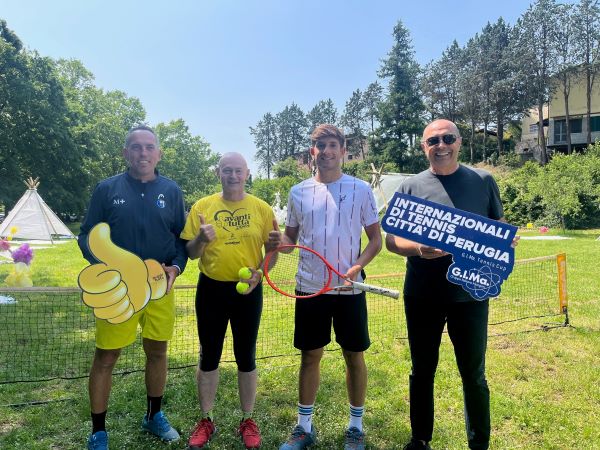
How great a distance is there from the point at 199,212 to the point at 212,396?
4.96 ft

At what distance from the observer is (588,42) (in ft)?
135

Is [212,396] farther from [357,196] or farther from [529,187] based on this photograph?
[529,187]

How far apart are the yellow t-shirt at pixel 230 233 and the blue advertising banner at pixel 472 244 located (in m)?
1.27

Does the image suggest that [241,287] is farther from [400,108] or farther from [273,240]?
[400,108]

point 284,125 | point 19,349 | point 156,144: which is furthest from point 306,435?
point 284,125

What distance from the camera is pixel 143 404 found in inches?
160

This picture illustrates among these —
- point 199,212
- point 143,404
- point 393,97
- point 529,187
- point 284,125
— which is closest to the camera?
point 199,212

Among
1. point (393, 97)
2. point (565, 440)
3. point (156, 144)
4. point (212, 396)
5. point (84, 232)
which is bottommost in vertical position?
point (565, 440)

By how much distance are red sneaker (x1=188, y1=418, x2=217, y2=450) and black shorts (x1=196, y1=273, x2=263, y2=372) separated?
456mm

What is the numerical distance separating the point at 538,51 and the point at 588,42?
442cm

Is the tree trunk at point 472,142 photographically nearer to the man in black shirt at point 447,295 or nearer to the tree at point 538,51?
the tree at point 538,51

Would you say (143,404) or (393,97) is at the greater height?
(393,97)

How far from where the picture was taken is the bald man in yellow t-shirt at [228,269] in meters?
3.29

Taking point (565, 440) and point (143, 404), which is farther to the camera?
point (143, 404)
